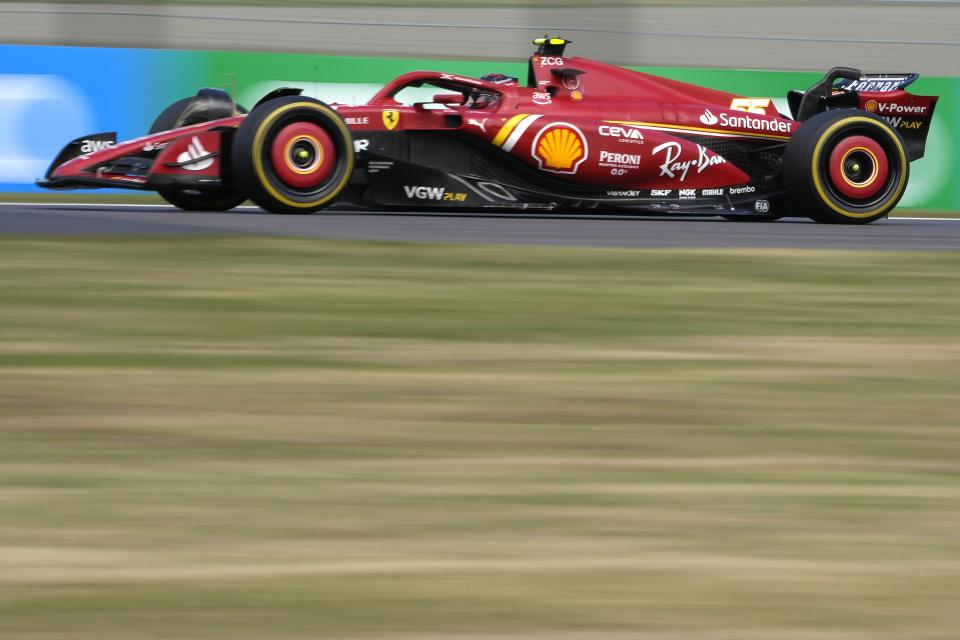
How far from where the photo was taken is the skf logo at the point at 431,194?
381 inches

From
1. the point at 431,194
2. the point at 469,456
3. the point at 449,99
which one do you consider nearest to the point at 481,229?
the point at 431,194

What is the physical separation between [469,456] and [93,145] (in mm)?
6661

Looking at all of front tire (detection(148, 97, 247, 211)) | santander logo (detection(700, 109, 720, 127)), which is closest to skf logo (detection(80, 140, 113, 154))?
front tire (detection(148, 97, 247, 211))

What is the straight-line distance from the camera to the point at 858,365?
16.5 ft

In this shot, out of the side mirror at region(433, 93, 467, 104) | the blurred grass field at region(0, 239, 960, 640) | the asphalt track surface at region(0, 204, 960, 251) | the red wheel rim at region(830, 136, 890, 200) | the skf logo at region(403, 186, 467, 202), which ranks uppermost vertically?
the side mirror at region(433, 93, 467, 104)

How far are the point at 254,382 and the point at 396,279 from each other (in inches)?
77.0

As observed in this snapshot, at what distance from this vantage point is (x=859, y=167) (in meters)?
10.5

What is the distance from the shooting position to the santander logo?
10312 millimetres

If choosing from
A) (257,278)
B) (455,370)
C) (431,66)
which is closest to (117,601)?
(455,370)

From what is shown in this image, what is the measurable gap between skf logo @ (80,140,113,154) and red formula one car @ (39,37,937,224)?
11 millimetres

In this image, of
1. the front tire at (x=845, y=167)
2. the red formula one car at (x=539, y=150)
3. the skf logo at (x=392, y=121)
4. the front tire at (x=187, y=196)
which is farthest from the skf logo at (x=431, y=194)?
the front tire at (x=845, y=167)

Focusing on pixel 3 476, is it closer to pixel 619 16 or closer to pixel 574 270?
pixel 574 270

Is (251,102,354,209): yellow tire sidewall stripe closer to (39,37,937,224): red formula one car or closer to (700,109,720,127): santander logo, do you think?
(39,37,937,224): red formula one car

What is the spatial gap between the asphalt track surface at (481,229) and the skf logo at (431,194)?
14 cm
